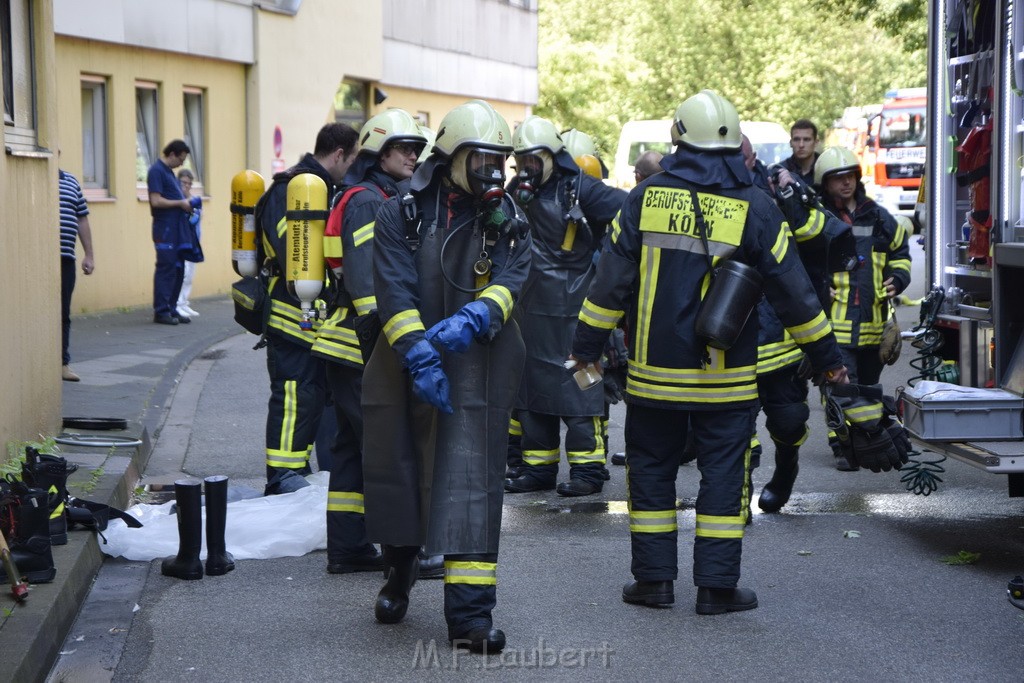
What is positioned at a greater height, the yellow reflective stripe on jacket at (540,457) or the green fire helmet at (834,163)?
the green fire helmet at (834,163)

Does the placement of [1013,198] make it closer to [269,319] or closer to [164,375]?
[269,319]

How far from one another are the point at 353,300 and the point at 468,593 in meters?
1.43

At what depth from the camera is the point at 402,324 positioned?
4973 millimetres

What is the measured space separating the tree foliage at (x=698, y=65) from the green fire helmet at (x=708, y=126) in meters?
35.9

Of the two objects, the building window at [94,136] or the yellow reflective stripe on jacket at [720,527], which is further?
the building window at [94,136]

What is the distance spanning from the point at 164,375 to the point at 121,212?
583cm

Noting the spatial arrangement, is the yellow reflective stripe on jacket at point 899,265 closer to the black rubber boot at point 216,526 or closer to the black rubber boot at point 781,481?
the black rubber boot at point 781,481

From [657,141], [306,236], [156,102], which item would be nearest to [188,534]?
[306,236]

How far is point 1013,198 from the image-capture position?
A: 6.58 metres

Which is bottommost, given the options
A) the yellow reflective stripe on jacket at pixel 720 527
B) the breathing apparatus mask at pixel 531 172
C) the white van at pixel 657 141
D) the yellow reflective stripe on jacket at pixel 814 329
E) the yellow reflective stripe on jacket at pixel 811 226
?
the yellow reflective stripe on jacket at pixel 720 527

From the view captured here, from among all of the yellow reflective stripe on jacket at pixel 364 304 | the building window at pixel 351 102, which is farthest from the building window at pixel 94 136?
the yellow reflective stripe on jacket at pixel 364 304

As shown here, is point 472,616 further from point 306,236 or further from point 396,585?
point 306,236

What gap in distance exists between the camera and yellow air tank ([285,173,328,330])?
654 cm

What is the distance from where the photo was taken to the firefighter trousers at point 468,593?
505 centimetres
